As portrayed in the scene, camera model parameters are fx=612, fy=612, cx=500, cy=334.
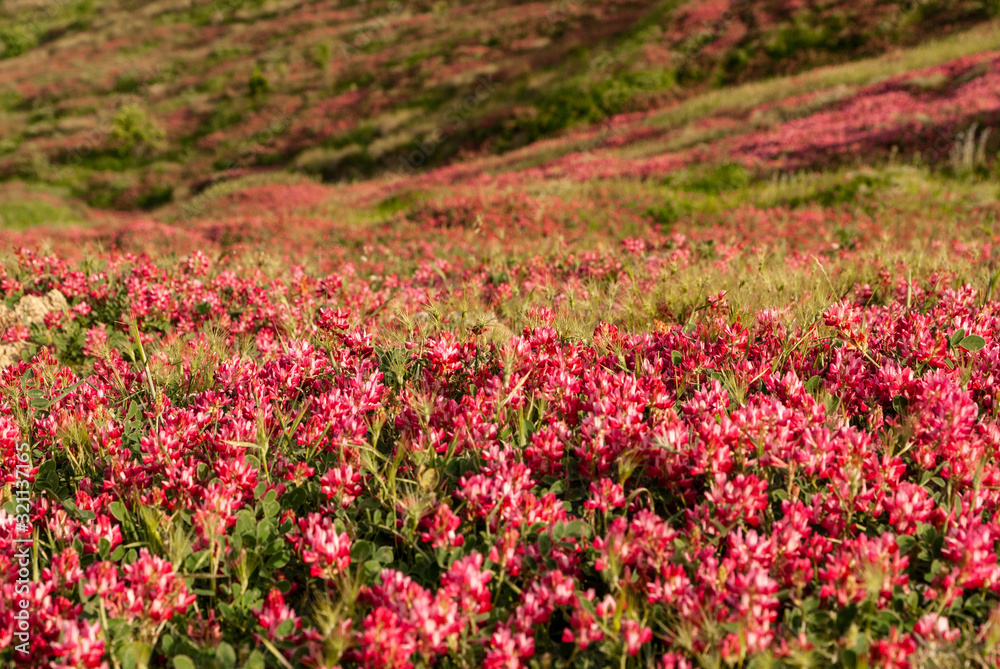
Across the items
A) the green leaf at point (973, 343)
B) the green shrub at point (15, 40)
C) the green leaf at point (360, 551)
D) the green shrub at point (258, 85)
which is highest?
the green shrub at point (15, 40)

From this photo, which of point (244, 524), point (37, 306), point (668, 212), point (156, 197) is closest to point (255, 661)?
point (244, 524)

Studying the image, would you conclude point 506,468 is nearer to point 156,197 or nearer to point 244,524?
point 244,524

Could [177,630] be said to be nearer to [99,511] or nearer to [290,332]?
[99,511]

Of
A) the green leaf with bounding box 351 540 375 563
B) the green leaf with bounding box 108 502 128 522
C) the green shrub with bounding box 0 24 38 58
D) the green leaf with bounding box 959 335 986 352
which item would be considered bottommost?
the green leaf with bounding box 959 335 986 352

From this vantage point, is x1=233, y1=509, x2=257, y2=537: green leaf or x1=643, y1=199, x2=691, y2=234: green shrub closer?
x1=233, y1=509, x2=257, y2=537: green leaf

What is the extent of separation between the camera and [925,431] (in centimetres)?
229

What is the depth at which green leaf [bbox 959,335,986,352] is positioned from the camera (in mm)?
2816

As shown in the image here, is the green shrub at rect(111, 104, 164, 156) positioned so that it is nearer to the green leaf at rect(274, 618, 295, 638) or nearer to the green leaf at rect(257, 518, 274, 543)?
the green leaf at rect(257, 518, 274, 543)

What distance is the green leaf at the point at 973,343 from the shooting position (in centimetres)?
282

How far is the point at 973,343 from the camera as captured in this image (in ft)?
9.29

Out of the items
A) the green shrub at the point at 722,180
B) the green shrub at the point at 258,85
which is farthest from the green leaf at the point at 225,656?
the green shrub at the point at 258,85

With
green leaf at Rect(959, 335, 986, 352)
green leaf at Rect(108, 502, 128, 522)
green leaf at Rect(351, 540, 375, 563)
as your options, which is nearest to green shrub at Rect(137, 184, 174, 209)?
green leaf at Rect(108, 502, 128, 522)

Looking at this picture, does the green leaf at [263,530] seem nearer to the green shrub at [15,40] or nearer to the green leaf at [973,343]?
the green leaf at [973,343]

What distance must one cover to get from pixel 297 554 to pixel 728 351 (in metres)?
2.17
